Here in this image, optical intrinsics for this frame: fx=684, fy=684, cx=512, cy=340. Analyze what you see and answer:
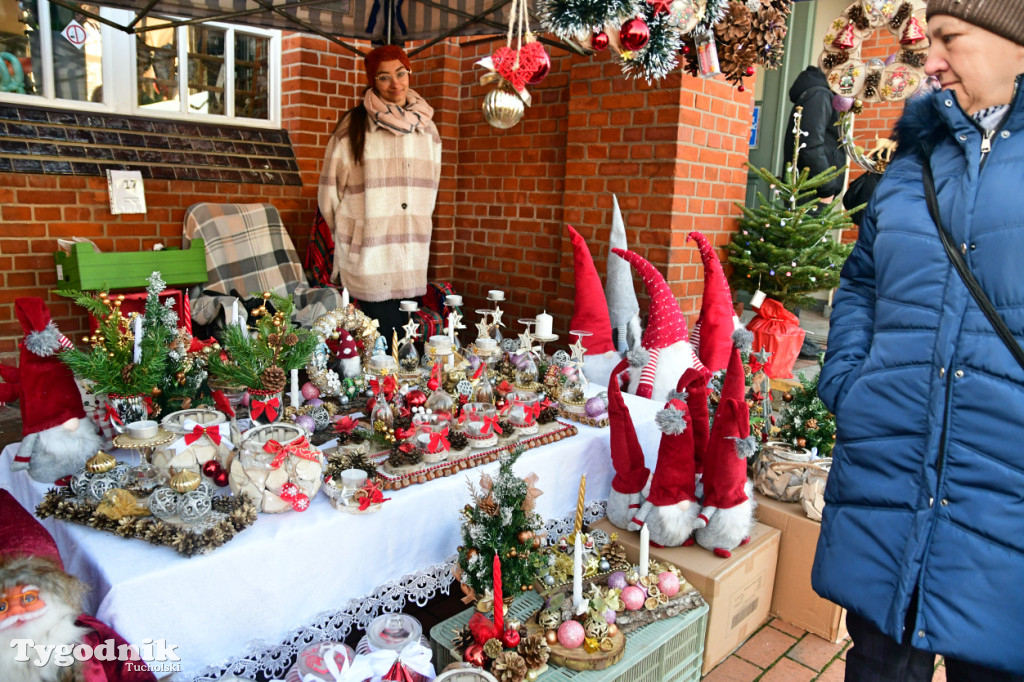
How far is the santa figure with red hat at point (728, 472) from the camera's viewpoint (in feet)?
6.82

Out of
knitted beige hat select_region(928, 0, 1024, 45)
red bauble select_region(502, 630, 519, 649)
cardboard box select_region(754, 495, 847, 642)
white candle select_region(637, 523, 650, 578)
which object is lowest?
cardboard box select_region(754, 495, 847, 642)

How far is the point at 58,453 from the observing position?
5.65 feet

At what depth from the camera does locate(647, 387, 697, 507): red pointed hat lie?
211 centimetres

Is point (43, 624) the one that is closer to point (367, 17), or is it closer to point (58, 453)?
point (58, 453)

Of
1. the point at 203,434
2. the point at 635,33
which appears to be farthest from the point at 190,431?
the point at 635,33

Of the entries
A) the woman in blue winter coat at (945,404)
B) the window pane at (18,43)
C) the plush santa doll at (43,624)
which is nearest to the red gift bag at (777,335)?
the woman in blue winter coat at (945,404)

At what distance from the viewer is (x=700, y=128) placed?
3.80 meters

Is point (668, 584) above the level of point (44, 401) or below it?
below

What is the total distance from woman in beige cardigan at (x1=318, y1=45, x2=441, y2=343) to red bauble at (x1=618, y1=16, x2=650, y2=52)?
1.55m

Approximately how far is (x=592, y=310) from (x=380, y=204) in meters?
1.29

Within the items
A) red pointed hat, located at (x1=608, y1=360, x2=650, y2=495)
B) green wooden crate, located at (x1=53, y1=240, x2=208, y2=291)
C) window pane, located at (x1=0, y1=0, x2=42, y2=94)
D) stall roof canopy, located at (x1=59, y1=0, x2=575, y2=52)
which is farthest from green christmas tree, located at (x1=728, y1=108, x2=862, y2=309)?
window pane, located at (x1=0, y1=0, x2=42, y2=94)

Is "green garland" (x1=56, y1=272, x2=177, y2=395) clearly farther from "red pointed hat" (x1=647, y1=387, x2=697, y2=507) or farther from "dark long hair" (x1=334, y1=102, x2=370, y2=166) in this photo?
"dark long hair" (x1=334, y1=102, x2=370, y2=166)

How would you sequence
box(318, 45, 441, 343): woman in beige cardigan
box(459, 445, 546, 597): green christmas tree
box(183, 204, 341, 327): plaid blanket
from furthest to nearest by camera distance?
box(183, 204, 341, 327): plaid blanket → box(318, 45, 441, 343): woman in beige cardigan → box(459, 445, 546, 597): green christmas tree

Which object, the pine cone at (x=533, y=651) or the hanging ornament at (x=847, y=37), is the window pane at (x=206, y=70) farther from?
the pine cone at (x=533, y=651)
